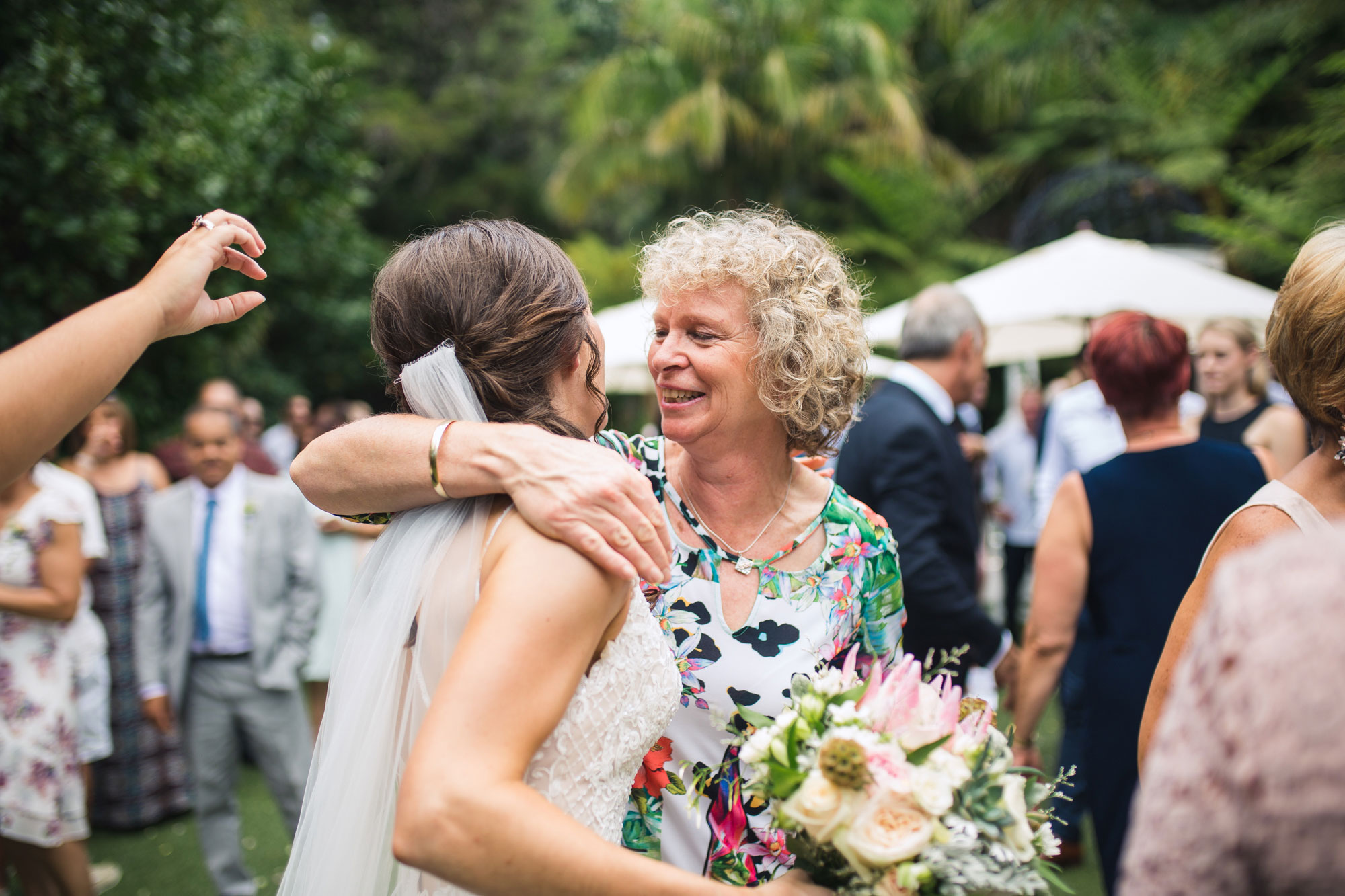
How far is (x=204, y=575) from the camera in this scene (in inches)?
183

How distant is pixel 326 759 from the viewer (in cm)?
169

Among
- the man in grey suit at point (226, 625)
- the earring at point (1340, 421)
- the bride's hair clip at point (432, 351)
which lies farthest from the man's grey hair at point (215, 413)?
the earring at point (1340, 421)

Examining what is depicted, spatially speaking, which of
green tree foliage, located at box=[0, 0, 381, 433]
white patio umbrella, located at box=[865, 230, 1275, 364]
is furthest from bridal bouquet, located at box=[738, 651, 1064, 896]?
green tree foliage, located at box=[0, 0, 381, 433]

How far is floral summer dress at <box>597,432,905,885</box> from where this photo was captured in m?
2.11

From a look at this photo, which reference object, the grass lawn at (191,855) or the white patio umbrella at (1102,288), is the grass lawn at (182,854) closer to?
the grass lawn at (191,855)

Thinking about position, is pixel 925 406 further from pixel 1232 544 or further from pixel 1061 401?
pixel 1061 401

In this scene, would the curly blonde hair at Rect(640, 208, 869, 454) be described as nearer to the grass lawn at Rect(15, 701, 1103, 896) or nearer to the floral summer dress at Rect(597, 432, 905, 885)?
the floral summer dress at Rect(597, 432, 905, 885)

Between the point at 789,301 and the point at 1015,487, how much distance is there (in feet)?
21.9

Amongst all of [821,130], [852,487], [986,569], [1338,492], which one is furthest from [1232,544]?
[821,130]

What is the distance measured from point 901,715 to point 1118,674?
6.37 ft

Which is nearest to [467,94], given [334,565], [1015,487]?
[1015,487]

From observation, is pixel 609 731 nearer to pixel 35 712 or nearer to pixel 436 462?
pixel 436 462

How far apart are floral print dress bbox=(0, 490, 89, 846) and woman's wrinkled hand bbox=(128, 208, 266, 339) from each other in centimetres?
288

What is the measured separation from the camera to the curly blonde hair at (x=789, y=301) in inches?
91.7
